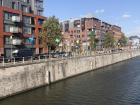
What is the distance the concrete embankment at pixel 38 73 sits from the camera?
54.8 meters

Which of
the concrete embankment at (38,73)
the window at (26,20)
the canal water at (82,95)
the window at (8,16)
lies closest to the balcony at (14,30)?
the window at (8,16)

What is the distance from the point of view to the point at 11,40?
88.9 meters

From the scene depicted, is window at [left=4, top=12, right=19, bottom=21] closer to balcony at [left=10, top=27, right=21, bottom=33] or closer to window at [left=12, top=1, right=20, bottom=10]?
balcony at [left=10, top=27, right=21, bottom=33]

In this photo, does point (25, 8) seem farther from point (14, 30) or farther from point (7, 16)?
point (7, 16)

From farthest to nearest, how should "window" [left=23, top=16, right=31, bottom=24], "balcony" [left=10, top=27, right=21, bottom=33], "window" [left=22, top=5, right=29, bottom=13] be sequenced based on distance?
1. "window" [left=22, top=5, right=29, bottom=13]
2. "window" [left=23, top=16, right=31, bottom=24]
3. "balcony" [left=10, top=27, right=21, bottom=33]

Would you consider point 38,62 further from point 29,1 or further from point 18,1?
point 29,1

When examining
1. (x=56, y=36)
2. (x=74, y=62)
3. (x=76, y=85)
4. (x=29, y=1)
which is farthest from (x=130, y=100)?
(x=29, y=1)

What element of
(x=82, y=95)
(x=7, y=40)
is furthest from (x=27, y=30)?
(x=82, y=95)

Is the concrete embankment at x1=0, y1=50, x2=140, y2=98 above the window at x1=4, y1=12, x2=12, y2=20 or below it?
below

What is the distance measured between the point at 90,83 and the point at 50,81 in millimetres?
8872

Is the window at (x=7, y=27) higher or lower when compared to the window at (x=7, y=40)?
higher

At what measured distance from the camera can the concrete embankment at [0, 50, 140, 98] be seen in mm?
54812

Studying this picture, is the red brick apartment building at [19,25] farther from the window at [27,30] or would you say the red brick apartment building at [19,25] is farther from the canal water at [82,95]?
the canal water at [82,95]

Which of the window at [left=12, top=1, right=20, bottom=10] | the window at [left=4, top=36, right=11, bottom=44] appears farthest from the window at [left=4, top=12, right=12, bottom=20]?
the window at [left=4, top=36, right=11, bottom=44]
